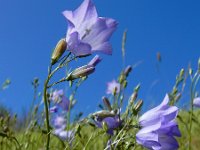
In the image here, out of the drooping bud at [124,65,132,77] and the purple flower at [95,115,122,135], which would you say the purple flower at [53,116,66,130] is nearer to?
the drooping bud at [124,65,132,77]

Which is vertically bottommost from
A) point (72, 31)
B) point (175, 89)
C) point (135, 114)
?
point (175, 89)

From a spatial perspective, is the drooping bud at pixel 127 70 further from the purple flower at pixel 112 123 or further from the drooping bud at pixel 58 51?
the drooping bud at pixel 58 51

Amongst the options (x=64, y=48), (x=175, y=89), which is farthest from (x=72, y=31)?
(x=175, y=89)

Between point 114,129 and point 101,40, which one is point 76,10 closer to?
point 101,40

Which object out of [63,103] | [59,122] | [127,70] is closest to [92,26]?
[127,70]

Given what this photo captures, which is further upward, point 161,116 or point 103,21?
point 103,21

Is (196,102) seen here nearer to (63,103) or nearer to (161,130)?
(63,103)

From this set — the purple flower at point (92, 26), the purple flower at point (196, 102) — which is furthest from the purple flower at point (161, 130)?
the purple flower at point (196, 102)
